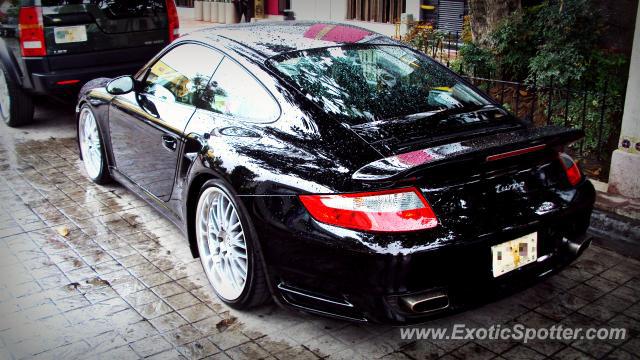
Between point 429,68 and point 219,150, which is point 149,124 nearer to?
point 219,150

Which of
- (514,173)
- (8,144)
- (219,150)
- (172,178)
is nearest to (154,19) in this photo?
(8,144)

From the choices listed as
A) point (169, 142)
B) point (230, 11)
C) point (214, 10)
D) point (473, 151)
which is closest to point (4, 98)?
point (169, 142)

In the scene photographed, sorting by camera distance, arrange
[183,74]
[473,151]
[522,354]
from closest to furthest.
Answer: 1. [473,151]
2. [522,354]
3. [183,74]

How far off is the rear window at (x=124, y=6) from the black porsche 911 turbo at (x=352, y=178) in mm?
3398

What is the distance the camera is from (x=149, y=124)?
4738mm

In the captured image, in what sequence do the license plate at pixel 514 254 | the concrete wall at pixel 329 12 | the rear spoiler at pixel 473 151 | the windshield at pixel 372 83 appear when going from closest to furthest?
the rear spoiler at pixel 473 151, the license plate at pixel 514 254, the windshield at pixel 372 83, the concrete wall at pixel 329 12

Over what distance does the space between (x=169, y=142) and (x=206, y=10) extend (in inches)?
680

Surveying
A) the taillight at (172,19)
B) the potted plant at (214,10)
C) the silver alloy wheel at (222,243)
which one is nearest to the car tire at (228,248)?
the silver alloy wheel at (222,243)

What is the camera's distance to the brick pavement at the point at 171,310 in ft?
11.5

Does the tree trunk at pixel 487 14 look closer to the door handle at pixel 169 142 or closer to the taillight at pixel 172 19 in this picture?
the taillight at pixel 172 19

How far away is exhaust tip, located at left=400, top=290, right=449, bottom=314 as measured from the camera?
3.07 m

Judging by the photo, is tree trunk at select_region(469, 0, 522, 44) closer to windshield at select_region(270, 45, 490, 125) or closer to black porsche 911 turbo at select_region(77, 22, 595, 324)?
black porsche 911 turbo at select_region(77, 22, 595, 324)

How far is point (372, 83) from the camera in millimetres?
3982

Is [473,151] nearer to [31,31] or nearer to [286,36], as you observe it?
[286,36]
